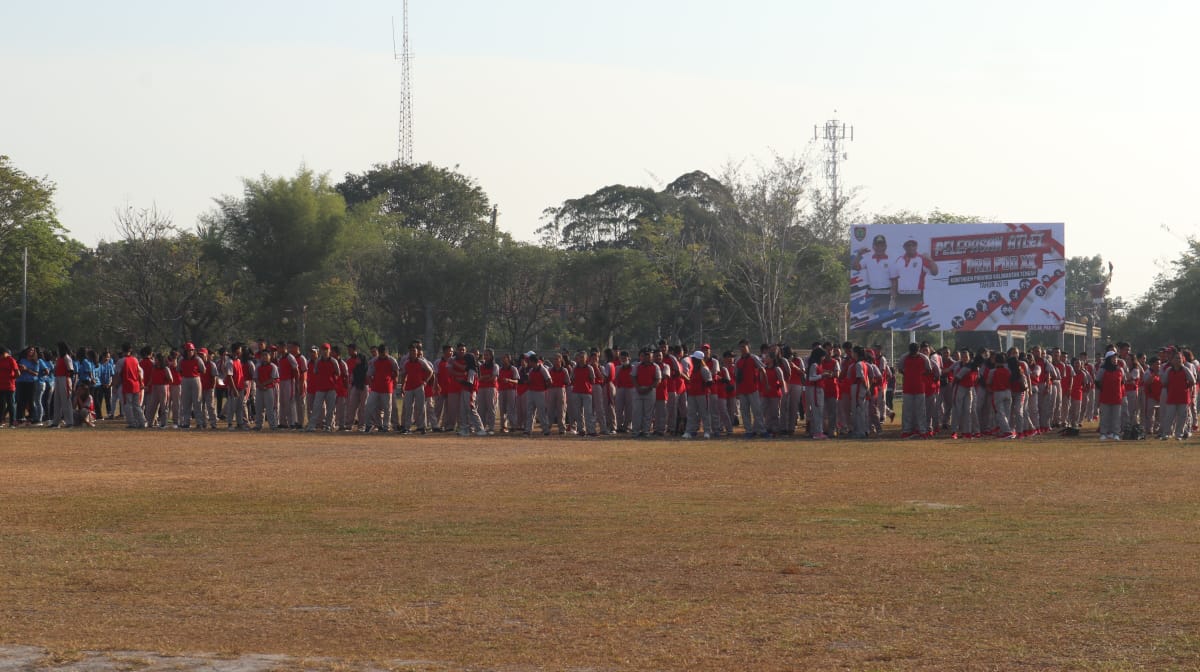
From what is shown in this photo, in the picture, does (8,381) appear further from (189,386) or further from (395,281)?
(395,281)

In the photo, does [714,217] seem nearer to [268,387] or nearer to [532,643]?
[268,387]

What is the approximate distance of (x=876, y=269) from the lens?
50156 mm

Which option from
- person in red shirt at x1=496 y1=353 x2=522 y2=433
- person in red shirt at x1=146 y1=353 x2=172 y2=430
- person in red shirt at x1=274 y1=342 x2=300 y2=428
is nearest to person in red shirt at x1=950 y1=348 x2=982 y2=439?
person in red shirt at x1=496 y1=353 x2=522 y2=433

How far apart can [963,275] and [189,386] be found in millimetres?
28299

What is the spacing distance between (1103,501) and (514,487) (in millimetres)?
6805

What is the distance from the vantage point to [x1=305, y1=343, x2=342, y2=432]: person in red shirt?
102ft

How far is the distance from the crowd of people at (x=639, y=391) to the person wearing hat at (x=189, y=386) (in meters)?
0.03

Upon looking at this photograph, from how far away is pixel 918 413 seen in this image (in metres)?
29.9

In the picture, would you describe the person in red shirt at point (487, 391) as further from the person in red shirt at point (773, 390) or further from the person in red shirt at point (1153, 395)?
the person in red shirt at point (1153, 395)

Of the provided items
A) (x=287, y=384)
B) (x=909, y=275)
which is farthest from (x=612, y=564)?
(x=909, y=275)

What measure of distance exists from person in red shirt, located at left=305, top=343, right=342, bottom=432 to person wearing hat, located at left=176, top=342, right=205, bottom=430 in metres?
2.48

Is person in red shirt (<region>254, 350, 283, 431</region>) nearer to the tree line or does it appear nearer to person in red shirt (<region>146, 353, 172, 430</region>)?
person in red shirt (<region>146, 353, 172, 430</region>)

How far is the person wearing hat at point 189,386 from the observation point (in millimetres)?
31547

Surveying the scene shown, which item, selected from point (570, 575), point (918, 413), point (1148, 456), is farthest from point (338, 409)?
point (570, 575)
